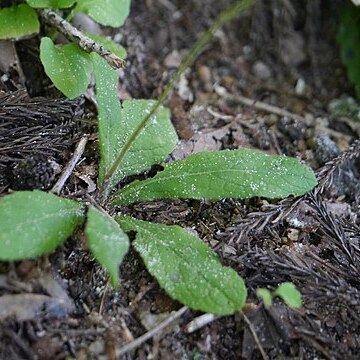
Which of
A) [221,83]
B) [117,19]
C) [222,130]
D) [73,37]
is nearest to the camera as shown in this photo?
Answer: [73,37]

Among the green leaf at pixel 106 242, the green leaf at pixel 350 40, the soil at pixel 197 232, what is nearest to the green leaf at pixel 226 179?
the soil at pixel 197 232

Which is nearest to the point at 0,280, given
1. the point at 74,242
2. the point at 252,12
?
the point at 74,242

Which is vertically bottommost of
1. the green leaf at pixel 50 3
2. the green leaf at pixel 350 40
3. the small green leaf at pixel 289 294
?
the small green leaf at pixel 289 294

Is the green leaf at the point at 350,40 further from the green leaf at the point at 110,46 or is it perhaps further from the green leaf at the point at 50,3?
the green leaf at the point at 50,3

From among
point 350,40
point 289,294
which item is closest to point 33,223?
point 289,294

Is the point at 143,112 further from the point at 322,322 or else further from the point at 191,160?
the point at 322,322

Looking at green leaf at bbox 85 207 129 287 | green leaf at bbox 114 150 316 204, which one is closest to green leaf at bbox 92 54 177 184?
green leaf at bbox 114 150 316 204
